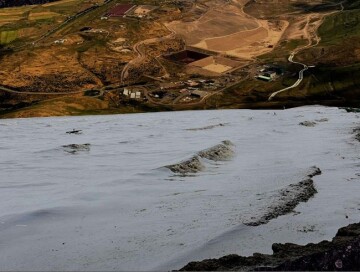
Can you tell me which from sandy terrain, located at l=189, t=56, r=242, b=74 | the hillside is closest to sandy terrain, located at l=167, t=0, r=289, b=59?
the hillside

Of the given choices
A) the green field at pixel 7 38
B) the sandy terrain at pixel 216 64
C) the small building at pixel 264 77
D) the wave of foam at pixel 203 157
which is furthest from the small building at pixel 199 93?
the wave of foam at pixel 203 157

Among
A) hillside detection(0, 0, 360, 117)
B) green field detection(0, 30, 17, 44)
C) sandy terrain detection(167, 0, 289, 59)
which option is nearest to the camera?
hillside detection(0, 0, 360, 117)

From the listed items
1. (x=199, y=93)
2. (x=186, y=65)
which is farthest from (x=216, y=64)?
(x=199, y=93)

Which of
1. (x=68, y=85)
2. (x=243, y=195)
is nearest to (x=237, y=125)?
(x=243, y=195)

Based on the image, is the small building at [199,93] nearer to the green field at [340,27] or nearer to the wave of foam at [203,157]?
the green field at [340,27]

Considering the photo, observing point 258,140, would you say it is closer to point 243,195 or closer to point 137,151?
point 137,151

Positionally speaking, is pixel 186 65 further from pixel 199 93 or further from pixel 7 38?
pixel 7 38

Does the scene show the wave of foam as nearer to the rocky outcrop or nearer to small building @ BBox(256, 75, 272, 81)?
the rocky outcrop

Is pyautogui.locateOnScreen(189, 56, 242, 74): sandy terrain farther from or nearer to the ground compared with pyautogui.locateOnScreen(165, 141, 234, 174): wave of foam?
nearer to the ground
